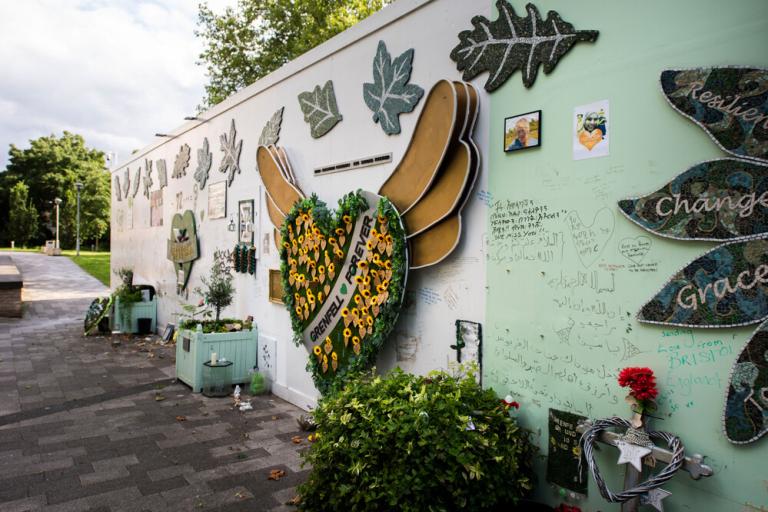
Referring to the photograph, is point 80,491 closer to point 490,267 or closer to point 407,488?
point 407,488

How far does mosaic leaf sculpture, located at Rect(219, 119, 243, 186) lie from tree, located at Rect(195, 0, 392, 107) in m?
11.2

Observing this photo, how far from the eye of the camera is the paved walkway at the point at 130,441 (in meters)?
4.16

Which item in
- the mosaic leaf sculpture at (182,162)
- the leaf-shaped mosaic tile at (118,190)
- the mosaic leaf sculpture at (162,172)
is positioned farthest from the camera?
the leaf-shaped mosaic tile at (118,190)

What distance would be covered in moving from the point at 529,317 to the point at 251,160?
5.28 metres

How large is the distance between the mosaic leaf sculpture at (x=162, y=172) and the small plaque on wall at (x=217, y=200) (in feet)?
9.67

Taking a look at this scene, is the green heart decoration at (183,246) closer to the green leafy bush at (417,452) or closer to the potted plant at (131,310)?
the potted plant at (131,310)

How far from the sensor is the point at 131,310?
11.7m

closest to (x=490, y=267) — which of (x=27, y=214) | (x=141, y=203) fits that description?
(x=141, y=203)

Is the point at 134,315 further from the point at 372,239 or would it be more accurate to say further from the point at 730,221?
the point at 730,221

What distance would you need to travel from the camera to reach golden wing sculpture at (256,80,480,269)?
4156 mm

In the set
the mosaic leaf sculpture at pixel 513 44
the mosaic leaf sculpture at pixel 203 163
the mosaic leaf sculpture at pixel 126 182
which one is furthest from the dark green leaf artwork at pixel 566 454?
the mosaic leaf sculpture at pixel 126 182

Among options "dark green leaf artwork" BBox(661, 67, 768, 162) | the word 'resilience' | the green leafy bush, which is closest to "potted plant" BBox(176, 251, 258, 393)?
the green leafy bush

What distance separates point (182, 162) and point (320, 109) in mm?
5356

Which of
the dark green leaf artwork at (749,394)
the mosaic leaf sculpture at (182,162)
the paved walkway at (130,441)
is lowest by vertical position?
the paved walkway at (130,441)
